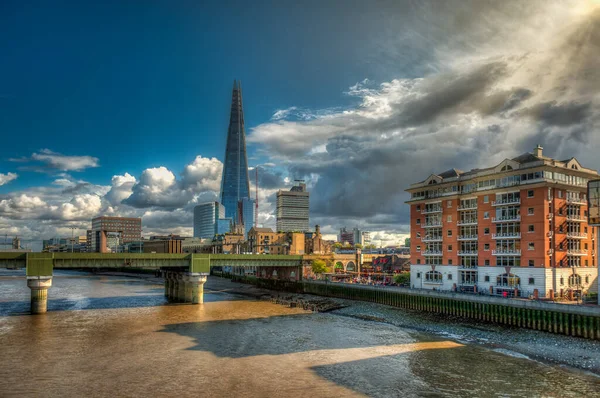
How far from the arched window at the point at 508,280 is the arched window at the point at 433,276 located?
15651 mm

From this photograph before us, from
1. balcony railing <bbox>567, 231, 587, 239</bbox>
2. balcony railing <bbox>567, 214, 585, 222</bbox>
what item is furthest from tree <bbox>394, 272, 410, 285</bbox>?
balcony railing <bbox>567, 214, 585, 222</bbox>

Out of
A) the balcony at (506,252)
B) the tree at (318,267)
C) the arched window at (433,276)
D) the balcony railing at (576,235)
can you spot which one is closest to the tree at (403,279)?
the arched window at (433,276)

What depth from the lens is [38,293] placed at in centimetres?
8006

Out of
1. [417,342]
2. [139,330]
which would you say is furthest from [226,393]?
[139,330]

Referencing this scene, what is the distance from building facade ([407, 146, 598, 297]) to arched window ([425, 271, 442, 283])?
0.22m

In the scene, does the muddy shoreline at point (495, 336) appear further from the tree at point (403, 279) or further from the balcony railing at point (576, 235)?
the balcony railing at point (576, 235)

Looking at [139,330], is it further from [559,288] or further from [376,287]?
[559,288]

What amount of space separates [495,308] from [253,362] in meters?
43.0

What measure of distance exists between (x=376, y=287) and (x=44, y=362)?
66.7 metres

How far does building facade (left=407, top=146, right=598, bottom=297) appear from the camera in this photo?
78.5 metres

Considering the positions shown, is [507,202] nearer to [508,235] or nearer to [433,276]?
[508,235]

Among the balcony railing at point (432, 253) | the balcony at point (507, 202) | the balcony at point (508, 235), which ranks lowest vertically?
the balcony railing at point (432, 253)

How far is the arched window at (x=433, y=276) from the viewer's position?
99.0 m

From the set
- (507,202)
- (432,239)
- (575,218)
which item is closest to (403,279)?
(432,239)
